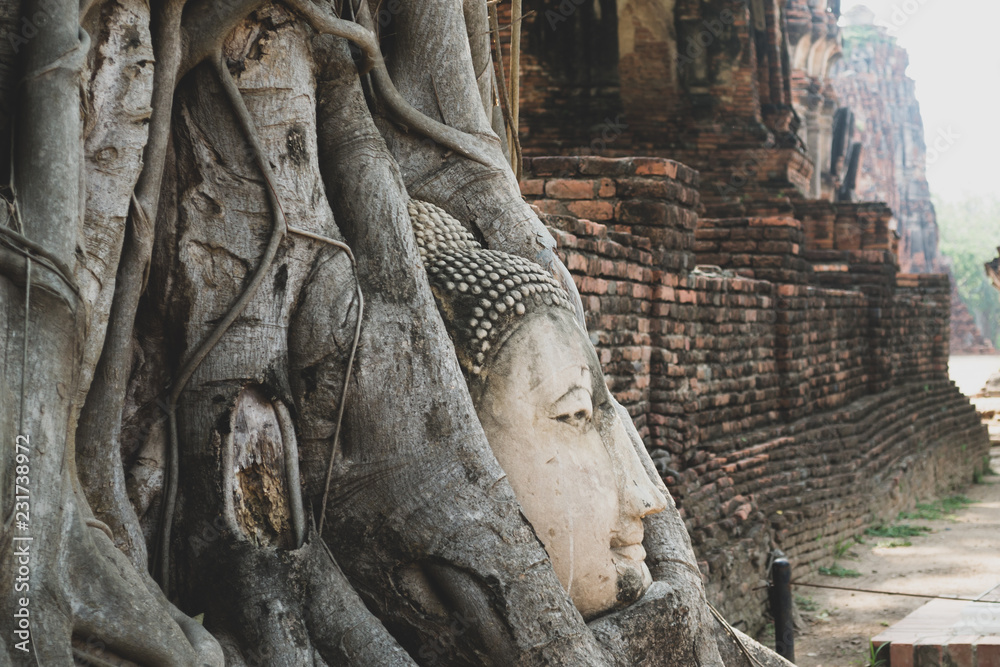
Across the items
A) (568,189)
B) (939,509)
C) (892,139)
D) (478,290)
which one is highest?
(892,139)

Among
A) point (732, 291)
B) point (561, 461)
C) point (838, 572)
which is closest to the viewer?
point (561, 461)

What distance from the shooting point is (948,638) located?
3.99 meters

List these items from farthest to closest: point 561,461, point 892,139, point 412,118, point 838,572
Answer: point 892,139
point 838,572
point 412,118
point 561,461

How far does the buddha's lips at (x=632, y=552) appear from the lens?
2.23 metres

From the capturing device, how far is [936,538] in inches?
321

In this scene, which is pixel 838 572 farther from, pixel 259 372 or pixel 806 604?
pixel 259 372

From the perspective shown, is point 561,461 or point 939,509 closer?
point 561,461

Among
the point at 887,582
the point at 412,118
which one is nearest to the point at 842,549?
the point at 887,582

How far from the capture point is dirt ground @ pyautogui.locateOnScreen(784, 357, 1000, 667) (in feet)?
17.9

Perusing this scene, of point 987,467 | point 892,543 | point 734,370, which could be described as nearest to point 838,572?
point 892,543

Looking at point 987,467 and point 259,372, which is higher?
point 259,372

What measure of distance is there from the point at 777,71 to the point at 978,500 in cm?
537

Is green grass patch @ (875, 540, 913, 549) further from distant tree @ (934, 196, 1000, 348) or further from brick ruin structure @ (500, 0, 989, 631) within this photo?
distant tree @ (934, 196, 1000, 348)

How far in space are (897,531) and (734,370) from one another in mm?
2595
